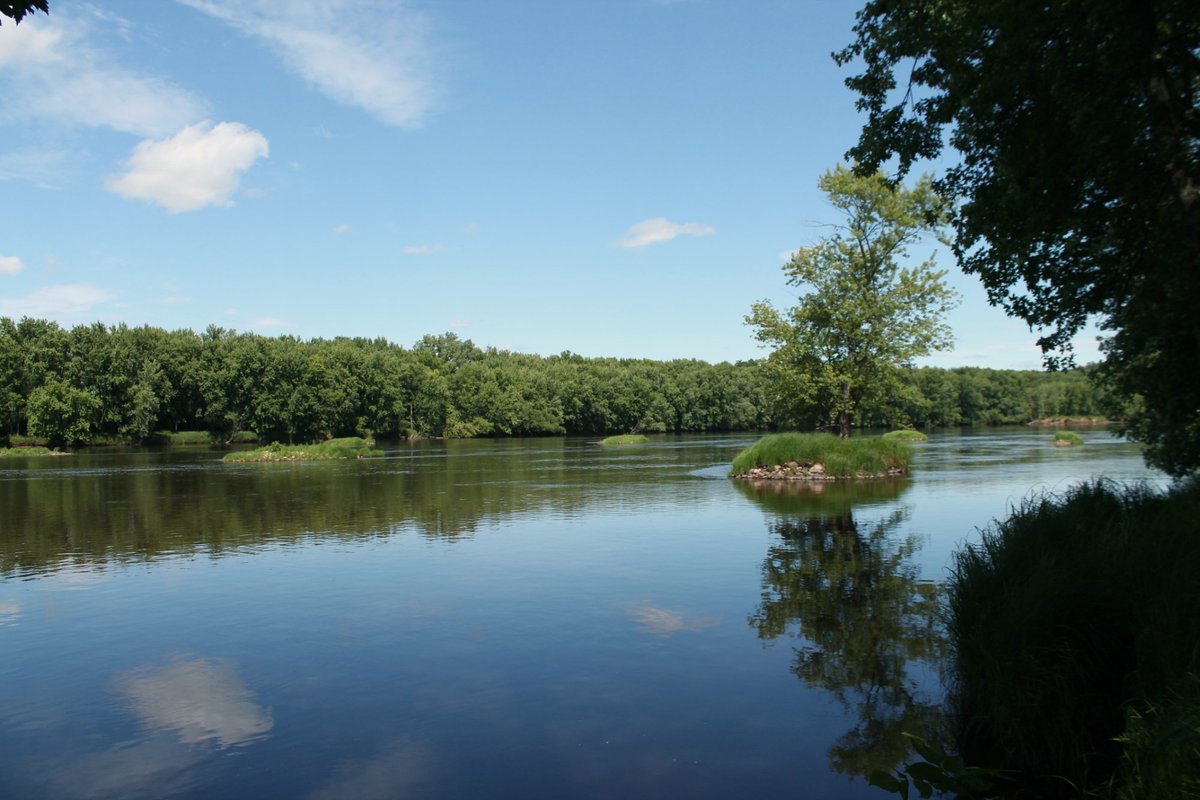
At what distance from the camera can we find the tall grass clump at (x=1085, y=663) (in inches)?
253

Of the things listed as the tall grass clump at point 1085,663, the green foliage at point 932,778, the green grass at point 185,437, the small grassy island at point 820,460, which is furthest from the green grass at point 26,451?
the green foliage at point 932,778

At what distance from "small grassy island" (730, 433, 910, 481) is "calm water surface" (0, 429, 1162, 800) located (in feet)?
40.7

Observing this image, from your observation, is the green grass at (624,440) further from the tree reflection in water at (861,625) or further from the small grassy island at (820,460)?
the tree reflection in water at (861,625)

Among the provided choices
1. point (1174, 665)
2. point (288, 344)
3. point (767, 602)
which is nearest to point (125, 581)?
point (767, 602)

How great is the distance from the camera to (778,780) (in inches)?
286

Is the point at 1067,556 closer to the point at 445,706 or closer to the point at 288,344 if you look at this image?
the point at 445,706

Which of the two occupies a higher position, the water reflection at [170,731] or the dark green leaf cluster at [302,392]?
the dark green leaf cluster at [302,392]

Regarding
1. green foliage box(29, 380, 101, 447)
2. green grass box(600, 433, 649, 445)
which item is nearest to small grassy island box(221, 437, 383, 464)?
green grass box(600, 433, 649, 445)

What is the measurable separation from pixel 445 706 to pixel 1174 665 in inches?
274

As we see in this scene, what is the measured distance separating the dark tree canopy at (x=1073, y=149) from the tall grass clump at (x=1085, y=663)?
2.97 m

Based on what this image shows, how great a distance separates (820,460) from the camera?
3725 centimetres

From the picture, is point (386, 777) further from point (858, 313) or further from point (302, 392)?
point (302, 392)

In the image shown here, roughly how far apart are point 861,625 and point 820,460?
2626cm

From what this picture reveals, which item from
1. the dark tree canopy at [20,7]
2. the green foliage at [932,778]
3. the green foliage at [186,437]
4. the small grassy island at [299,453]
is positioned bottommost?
the green foliage at [932,778]
